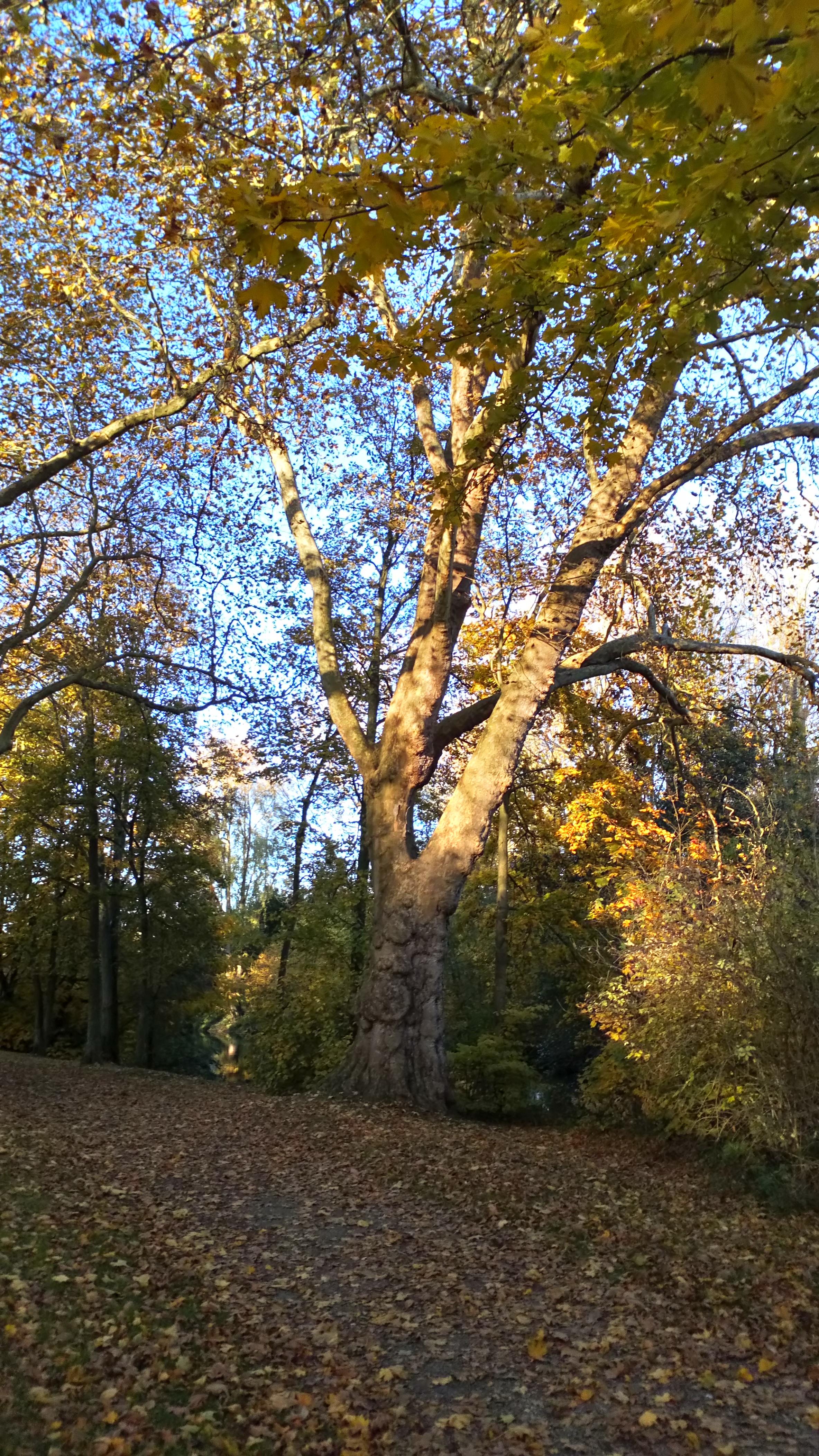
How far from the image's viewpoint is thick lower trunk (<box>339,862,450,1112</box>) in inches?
386

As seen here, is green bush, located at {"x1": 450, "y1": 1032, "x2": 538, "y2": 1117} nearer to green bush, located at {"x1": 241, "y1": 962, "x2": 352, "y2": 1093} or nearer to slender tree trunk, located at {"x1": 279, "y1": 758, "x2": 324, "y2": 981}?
green bush, located at {"x1": 241, "y1": 962, "x2": 352, "y2": 1093}

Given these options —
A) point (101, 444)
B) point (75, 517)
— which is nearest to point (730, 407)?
point (101, 444)

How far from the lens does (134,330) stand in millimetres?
10852

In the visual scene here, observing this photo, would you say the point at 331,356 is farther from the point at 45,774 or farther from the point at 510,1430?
the point at 45,774

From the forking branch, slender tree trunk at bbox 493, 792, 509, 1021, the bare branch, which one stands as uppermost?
the bare branch

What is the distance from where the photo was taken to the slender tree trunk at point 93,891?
1959 cm

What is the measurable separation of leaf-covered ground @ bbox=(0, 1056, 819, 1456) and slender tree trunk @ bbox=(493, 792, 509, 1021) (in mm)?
6809

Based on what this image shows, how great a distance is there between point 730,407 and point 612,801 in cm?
542

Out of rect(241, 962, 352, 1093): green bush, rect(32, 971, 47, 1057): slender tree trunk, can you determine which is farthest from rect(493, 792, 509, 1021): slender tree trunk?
rect(32, 971, 47, 1057): slender tree trunk

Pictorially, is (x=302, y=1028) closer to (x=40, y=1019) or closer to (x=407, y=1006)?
(x=407, y=1006)

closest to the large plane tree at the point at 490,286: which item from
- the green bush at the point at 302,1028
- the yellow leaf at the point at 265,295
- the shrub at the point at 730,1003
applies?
the yellow leaf at the point at 265,295

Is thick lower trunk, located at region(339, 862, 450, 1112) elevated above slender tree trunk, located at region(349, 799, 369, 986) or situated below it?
below

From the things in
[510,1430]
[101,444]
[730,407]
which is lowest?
[510,1430]

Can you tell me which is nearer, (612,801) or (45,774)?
(612,801)
